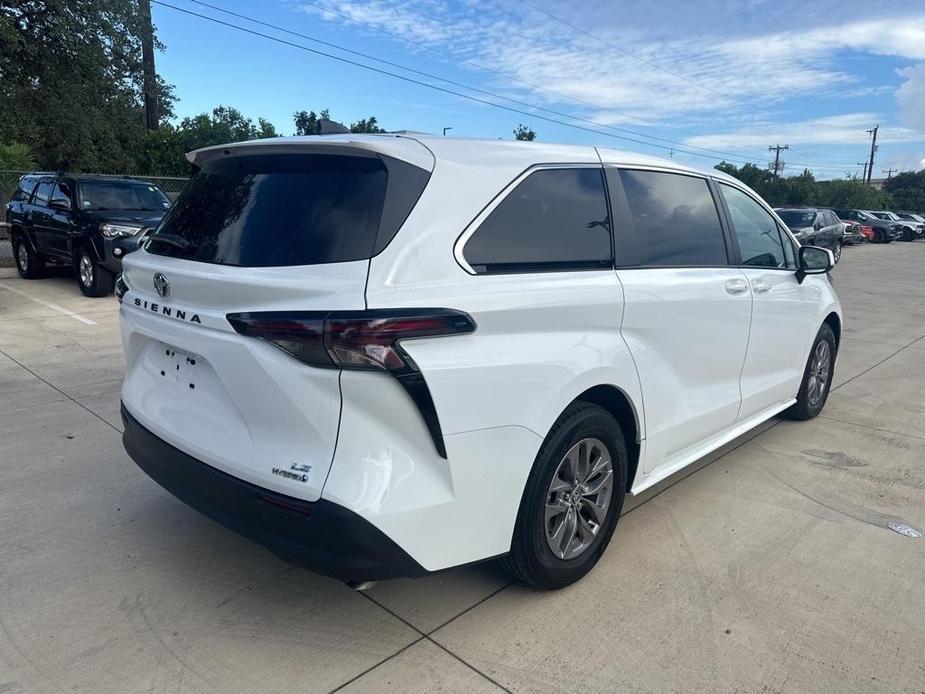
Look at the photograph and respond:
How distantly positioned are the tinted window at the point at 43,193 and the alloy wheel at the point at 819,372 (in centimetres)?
1121

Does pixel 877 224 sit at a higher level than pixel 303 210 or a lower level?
lower

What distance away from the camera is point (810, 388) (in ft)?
17.5

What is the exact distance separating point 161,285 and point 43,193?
34.8 feet

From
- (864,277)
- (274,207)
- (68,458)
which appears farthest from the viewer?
(864,277)

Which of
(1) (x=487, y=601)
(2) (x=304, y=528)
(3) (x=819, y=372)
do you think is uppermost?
(2) (x=304, y=528)

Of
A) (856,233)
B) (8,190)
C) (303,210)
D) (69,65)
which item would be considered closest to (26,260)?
(69,65)

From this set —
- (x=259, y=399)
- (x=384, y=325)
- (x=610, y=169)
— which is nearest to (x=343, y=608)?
(x=259, y=399)

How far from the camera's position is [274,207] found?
2.63 metres

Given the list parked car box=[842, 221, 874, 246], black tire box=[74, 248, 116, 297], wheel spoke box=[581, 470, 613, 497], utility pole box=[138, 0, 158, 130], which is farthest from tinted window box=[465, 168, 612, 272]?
parked car box=[842, 221, 874, 246]

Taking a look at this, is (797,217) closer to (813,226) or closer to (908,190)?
(813,226)

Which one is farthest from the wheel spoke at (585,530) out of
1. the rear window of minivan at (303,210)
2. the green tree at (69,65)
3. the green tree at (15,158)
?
the green tree at (15,158)

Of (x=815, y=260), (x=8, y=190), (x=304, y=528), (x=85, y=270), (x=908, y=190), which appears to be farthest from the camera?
(x=908, y=190)

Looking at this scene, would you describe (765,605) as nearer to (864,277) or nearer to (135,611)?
(135,611)

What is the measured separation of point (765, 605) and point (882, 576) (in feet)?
2.29
